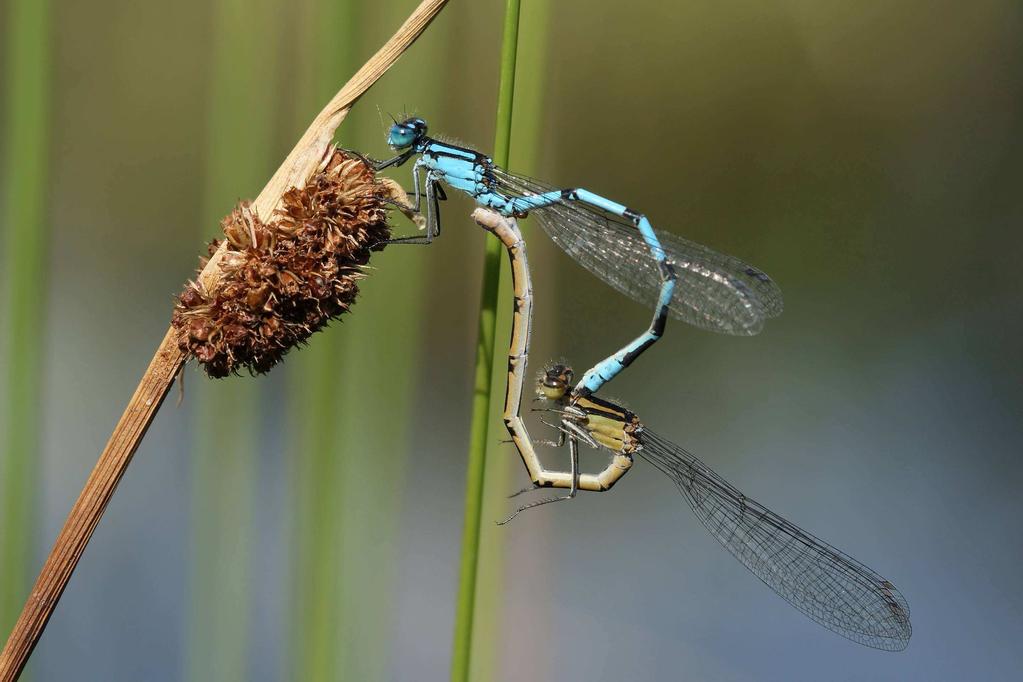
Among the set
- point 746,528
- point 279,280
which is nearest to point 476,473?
point 279,280

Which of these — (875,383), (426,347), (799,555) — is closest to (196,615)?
(426,347)

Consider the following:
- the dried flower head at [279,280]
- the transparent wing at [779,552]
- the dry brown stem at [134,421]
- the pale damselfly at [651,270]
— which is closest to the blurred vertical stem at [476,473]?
the dry brown stem at [134,421]

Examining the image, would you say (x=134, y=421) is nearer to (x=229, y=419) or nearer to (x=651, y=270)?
(x=229, y=419)

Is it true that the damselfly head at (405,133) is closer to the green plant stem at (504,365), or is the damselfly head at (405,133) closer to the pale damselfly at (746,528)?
the green plant stem at (504,365)

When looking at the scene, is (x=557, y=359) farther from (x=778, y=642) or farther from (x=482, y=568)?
(x=778, y=642)

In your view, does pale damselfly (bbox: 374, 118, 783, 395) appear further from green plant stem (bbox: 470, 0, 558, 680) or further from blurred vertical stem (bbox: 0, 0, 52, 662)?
blurred vertical stem (bbox: 0, 0, 52, 662)
